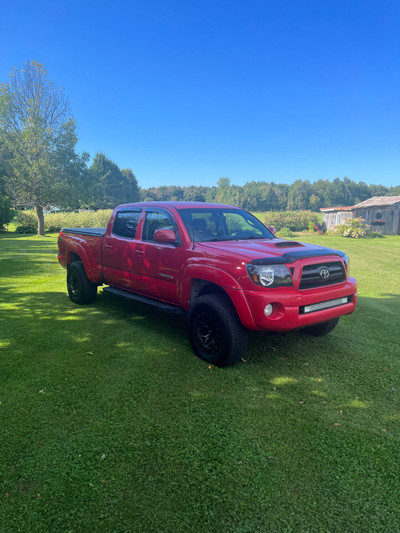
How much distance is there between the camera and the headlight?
3.72 m

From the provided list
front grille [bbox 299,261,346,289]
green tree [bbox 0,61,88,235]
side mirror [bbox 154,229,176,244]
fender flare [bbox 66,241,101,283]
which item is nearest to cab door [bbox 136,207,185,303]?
side mirror [bbox 154,229,176,244]

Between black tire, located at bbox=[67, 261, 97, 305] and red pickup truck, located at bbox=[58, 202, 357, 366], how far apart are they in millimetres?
666

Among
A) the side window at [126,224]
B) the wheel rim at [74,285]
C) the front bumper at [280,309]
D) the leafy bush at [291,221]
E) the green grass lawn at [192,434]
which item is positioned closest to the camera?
the green grass lawn at [192,434]

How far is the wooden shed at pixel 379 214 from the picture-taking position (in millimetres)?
30953

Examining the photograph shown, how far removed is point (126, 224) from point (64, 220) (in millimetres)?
27309

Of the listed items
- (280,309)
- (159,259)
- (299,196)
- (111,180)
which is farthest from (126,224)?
(299,196)

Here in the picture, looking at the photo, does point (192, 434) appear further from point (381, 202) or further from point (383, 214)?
point (381, 202)

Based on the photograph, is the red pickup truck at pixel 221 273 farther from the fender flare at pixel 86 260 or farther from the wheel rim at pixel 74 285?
the wheel rim at pixel 74 285

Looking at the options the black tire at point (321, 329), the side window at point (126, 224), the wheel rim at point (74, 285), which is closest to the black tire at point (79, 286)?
the wheel rim at point (74, 285)

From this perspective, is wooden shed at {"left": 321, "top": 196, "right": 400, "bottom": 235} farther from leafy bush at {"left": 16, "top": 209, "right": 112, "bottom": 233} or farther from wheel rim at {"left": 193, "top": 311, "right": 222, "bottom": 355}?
wheel rim at {"left": 193, "top": 311, "right": 222, "bottom": 355}

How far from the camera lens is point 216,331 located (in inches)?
161

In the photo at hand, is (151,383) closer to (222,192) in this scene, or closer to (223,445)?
(223,445)

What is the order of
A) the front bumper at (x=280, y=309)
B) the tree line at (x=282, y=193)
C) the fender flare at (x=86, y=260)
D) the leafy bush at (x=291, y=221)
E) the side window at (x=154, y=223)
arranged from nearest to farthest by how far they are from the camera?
the front bumper at (x=280, y=309)
the side window at (x=154, y=223)
the fender flare at (x=86, y=260)
the leafy bush at (x=291, y=221)
the tree line at (x=282, y=193)

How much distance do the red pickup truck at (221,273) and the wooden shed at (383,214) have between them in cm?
3028
